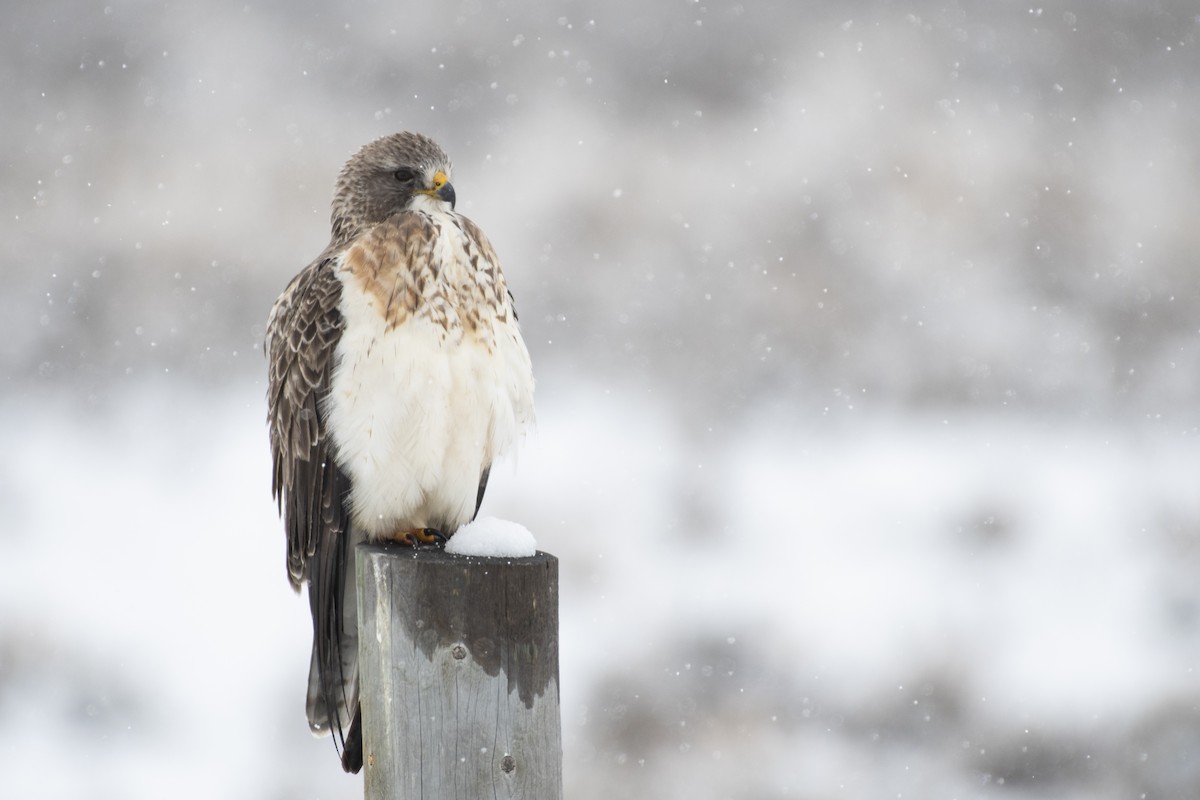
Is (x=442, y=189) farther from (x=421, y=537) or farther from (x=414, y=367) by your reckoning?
(x=421, y=537)

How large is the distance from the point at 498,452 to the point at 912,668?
6035 mm

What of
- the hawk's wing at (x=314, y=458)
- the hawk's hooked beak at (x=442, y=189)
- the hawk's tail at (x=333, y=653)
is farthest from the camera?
the hawk's hooked beak at (x=442, y=189)

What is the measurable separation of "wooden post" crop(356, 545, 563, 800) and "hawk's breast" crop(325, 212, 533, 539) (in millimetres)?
911

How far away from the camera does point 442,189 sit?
3566 millimetres

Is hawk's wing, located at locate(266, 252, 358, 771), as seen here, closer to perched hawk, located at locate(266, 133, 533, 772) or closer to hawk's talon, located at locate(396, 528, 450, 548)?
perched hawk, located at locate(266, 133, 533, 772)

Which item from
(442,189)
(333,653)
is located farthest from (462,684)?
(442,189)

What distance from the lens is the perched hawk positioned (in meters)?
3.23

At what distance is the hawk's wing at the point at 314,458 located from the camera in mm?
3209

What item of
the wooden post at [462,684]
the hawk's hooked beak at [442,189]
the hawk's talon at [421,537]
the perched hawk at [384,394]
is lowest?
the wooden post at [462,684]

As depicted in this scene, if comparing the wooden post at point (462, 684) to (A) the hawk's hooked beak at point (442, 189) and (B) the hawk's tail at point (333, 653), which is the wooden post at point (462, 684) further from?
(A) the hawk's hooked beak at point (442, 189)

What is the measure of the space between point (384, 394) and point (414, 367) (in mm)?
97

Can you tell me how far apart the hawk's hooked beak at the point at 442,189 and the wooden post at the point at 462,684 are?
1.43 meters

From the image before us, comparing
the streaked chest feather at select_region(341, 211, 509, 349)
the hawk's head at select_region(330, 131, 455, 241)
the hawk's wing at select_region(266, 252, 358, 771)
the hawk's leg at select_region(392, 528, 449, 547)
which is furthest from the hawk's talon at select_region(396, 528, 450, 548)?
the hawk's head at select_region(330, 131, 455, 241)

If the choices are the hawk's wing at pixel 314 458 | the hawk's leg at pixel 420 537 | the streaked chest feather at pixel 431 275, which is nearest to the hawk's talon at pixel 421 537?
the hawk's leg at pixel 420 537
